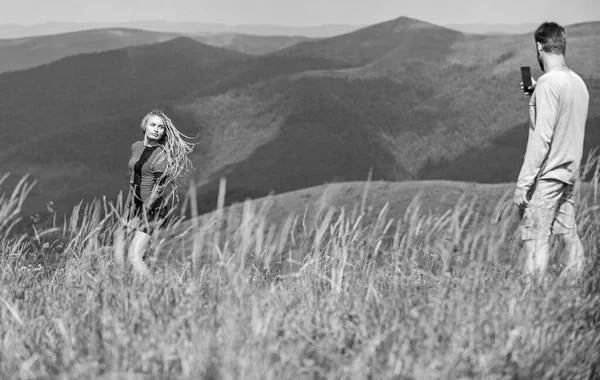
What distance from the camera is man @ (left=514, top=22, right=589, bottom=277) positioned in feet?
15.1

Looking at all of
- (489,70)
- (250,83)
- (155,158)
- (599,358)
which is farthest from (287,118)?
(599,358)

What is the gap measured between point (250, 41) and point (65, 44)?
1489 centimetres

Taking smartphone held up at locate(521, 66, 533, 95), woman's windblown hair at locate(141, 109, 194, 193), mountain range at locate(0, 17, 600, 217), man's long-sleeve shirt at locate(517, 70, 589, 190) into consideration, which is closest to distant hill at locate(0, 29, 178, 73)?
mountain range at locate(0, 17, 600, 217)

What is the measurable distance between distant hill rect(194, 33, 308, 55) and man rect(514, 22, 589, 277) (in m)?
63.9

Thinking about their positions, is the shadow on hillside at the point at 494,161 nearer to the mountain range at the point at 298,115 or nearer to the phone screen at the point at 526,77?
the mountain range at the point at 298,115

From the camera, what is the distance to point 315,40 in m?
46.4

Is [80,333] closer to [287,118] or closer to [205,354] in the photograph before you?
[205,354]

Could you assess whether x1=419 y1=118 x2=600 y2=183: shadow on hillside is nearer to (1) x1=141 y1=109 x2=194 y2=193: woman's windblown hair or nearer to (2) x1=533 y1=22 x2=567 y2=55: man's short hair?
(1) x1=141 y1=109 x2=194 y2=193: woman's windblown hair

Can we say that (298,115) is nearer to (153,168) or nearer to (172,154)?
(172,154)

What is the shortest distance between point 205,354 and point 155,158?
8.69 ft

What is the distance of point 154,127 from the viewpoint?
5.55 m

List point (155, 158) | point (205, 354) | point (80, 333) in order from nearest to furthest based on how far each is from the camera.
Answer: point (205, 354) < point (80, 333) < point (155, 158)

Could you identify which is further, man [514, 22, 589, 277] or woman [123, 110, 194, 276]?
woman [123, 110, 194, 276]

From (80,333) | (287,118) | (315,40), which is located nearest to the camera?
(80,333)
